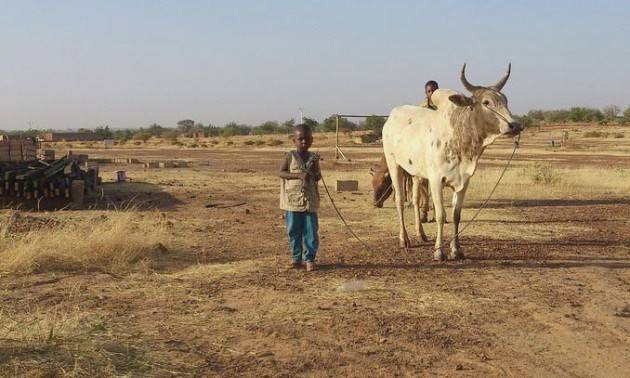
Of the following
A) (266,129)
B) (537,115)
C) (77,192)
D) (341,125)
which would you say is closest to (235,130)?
(266,129)

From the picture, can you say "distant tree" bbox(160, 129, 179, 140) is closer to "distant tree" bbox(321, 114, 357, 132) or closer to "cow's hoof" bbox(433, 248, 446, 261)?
"distant tree" bbox(321, 114, 357, 132)

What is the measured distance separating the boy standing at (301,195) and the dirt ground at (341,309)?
304 mm

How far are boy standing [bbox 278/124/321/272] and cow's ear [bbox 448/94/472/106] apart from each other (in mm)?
1873

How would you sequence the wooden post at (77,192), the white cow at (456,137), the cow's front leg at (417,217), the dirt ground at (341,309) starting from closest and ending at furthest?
1. the dirt ground at (341,309)
2. the white cow at (456,137)
3. the cow's front leg at (417,217)
4. the wooden post at (77,192)

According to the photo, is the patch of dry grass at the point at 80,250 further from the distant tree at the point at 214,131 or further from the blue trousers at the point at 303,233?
the distant tree at the point at 214,131

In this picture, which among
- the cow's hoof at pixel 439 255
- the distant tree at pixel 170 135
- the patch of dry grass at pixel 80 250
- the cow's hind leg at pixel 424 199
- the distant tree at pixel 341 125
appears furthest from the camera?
the distant tree at pixel 170 135

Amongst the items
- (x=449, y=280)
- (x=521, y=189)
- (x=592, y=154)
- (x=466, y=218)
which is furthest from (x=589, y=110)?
(x=449, y=280)

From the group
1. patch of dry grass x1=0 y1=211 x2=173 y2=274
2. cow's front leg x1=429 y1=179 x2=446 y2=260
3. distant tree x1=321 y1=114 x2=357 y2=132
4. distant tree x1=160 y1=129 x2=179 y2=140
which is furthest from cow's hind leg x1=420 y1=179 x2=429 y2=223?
distant tree x1=160 y1=129 x2=179 y2=140

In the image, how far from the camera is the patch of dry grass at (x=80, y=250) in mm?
7043

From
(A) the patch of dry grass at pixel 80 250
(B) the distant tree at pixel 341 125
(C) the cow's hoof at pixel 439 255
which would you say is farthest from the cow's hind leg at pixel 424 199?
(B) the distant tree at pixel 341 125

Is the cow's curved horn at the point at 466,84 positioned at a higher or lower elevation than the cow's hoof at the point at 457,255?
higher

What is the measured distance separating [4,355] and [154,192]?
1191 centimetres

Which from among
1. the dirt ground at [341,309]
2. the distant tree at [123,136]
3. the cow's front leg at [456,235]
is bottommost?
the dirt ground at [341,309]

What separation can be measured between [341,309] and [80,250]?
355 cm
